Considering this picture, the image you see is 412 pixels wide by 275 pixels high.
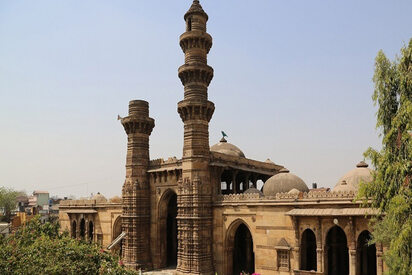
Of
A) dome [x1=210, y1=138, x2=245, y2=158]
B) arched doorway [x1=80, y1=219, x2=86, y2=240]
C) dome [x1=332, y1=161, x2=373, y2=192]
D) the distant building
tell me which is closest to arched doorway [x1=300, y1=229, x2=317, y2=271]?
dome [x1=332, y1=161, x2=373, y2=192]

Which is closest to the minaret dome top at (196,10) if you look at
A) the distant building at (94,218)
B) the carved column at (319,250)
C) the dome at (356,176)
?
the dome at (356,176)

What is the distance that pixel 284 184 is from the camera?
1055 inches

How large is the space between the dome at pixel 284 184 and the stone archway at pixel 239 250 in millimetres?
3322

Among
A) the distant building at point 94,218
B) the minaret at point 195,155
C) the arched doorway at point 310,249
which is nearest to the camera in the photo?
the arched doorway at point 310,249

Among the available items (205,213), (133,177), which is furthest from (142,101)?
(205,213)

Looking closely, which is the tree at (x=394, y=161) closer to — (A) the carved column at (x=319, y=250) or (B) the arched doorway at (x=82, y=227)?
(A) the carved column at (x=319, y=250)

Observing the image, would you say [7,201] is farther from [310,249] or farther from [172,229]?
[310,249]

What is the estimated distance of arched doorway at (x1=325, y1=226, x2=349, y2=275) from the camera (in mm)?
23578

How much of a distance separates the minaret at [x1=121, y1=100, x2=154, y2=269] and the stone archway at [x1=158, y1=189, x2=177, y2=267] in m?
1.33

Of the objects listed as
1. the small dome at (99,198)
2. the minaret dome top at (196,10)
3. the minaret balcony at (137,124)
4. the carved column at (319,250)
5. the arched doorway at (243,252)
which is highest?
the minaret dome top at (196,10)

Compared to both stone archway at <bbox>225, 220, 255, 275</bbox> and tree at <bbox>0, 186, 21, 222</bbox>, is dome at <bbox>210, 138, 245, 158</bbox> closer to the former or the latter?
stone archway at <bbox>225, 220, 255, 275</bbox>

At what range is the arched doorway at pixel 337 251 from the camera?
2358 cm

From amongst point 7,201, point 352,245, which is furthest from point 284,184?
point 7,201

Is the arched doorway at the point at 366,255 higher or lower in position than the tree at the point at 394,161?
lower
